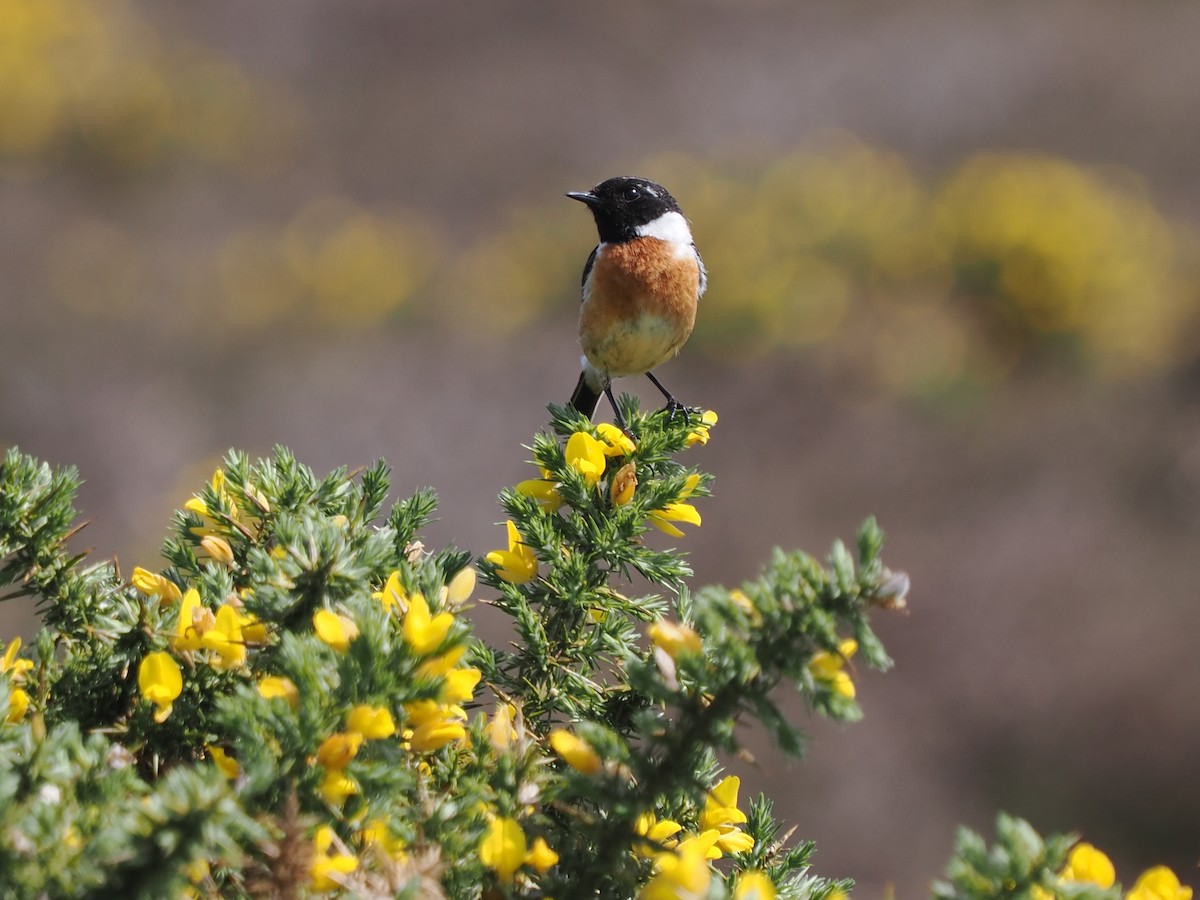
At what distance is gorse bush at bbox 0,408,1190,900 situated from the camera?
92cm

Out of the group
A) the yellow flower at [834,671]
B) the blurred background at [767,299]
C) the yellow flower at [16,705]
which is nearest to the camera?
the yellow flower at [834,671]

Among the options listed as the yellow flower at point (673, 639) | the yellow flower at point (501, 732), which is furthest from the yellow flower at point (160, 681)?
the yellow flower at point (673, 639)

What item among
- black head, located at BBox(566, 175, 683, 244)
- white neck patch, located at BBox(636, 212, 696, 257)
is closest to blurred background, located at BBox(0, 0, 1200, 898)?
white neck patch, located at BBox(636, 212, 696, 257)

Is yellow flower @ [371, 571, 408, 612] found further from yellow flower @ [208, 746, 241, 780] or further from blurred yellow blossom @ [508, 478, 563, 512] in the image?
blurred yellow blossom @ [508, 478, 563, 512]

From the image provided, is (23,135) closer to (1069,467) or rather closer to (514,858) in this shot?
(1069,467)

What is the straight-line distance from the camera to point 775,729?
0.97m

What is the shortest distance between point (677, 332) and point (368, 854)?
105 inches

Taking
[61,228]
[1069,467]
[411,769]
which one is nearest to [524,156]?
[61,228]

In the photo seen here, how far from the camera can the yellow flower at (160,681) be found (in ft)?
3.71

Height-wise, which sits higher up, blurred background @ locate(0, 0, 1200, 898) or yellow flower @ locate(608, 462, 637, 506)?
blurred background @ locate(0, 0, 1200, 898)

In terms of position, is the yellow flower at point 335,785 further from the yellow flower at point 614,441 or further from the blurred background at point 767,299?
the blurred background at point 767,299

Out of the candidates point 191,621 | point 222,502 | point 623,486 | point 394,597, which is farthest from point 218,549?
point 623,486

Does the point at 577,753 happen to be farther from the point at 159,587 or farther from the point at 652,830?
the point at 159,587

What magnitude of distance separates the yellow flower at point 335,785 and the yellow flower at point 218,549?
0.51 metres
